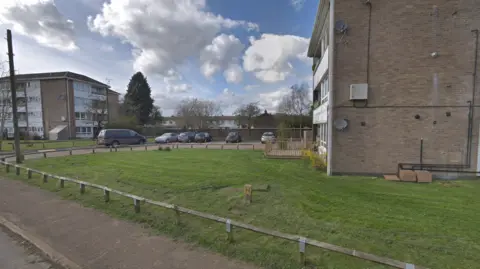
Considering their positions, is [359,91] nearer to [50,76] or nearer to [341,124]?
[341,124]

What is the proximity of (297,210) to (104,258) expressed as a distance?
3757mm

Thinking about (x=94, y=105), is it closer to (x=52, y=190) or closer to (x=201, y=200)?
(x=52, y=190)

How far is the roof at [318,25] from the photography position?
36.0ft

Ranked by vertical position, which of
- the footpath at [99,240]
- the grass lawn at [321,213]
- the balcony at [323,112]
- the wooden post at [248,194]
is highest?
the balcony at [323,112]

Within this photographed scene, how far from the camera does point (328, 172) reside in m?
9.23

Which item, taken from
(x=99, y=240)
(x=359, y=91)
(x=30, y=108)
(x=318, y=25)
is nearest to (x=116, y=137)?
(x=318, y=25)

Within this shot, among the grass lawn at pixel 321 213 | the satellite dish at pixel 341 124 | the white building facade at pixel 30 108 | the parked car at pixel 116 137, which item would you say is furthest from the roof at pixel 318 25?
the white building facade at pixel 30 108

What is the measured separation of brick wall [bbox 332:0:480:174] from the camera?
839 cm

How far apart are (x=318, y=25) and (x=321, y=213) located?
11.9m

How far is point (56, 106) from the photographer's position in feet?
134

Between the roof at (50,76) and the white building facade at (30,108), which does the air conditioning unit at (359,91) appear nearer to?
the roof at (50,76)

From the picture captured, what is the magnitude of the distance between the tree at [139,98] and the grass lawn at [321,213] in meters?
40.1

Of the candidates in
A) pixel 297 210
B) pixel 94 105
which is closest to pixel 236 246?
pixel 297 210

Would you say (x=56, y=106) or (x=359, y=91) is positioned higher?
(x=56, y=106)
